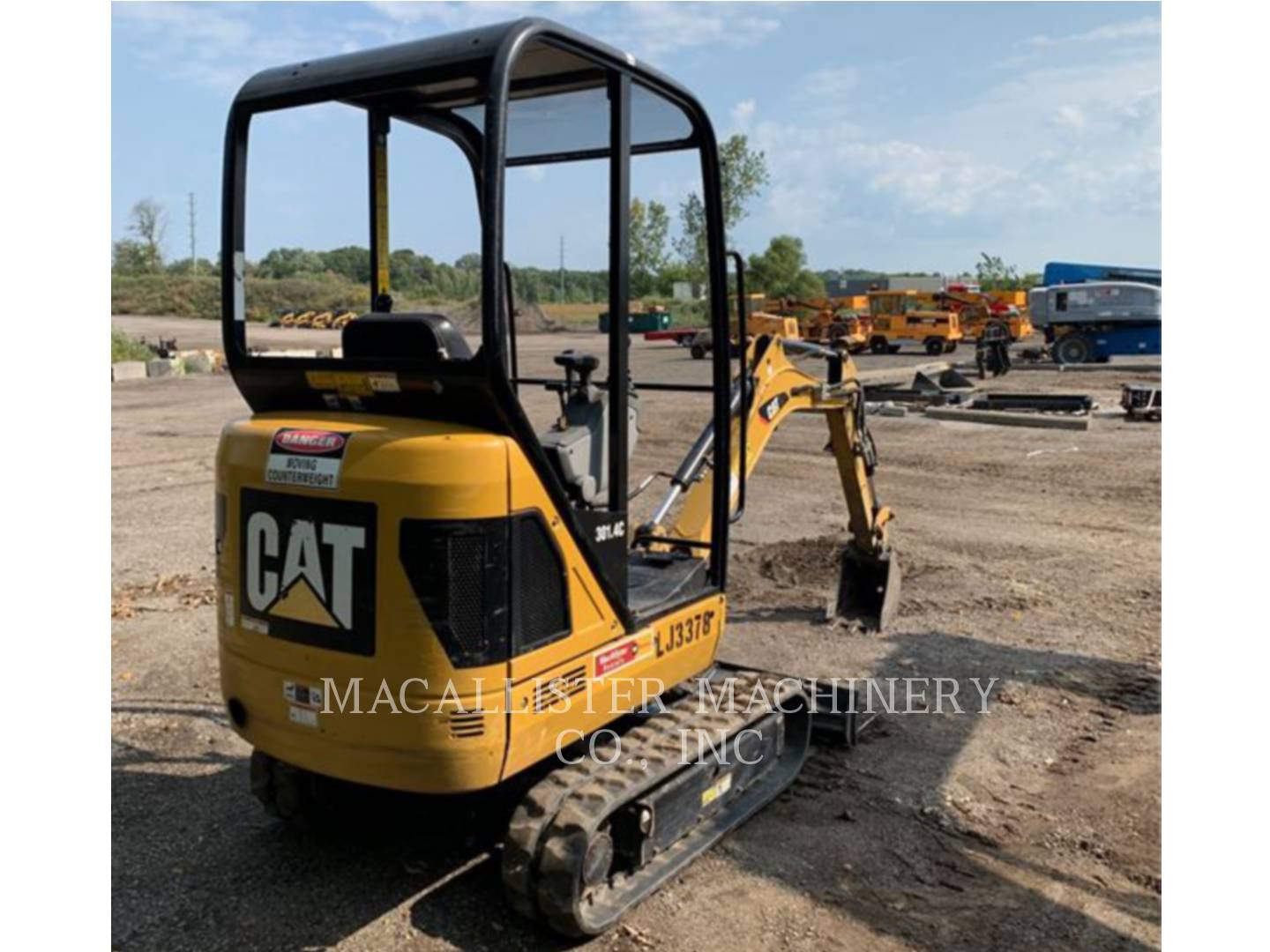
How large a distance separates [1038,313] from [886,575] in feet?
78.9

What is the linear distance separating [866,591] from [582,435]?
380 cm

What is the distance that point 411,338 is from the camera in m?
3.60

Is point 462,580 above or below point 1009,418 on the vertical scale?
below

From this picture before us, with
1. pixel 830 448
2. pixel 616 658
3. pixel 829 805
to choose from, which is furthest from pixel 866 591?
pixel 616 658

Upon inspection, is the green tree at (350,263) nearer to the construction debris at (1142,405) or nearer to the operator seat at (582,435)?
the operator seat at (582,435)

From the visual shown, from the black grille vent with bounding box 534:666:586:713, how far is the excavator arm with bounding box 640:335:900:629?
118 centimetres

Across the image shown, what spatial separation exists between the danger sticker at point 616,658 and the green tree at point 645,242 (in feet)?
4.24

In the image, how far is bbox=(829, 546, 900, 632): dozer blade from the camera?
719cm

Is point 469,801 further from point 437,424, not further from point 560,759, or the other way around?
point 437,424

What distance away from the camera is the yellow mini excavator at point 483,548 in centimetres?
337

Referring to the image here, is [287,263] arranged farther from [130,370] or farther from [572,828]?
[130,370]

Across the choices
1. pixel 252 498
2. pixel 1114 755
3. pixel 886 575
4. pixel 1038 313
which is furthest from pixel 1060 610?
pixel 1038 313

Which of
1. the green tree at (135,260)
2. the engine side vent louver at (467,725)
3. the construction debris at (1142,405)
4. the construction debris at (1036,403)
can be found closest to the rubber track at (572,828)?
the engine side vent louver at (467,725)

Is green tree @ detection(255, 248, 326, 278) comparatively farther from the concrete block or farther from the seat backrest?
the concrete block
